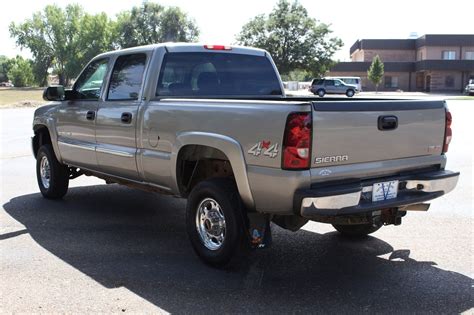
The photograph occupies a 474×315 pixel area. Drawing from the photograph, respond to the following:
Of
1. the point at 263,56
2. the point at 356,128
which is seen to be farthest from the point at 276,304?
the point at 263,56

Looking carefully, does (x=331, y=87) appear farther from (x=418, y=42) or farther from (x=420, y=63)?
(x=418, y=42)

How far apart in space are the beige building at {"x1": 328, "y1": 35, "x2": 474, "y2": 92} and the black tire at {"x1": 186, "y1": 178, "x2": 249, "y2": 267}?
68.8 meters

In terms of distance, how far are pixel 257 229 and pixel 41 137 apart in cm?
456

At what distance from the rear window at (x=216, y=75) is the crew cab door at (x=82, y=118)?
1.14 metres

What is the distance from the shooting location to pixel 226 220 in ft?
15.1

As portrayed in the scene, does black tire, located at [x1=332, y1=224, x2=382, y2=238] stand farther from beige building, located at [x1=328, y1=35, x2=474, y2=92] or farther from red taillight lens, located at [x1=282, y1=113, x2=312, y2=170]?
beige building, located at [x1=328, y1=35, x2=474, y2=92]

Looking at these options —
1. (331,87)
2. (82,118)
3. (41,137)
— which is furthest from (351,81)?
(82,118)

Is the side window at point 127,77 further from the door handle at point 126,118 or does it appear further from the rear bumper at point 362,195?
the rear bumper at point 362,195

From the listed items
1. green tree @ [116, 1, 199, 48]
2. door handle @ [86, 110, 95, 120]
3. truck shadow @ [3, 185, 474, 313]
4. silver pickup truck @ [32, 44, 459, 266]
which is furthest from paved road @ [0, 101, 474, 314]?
green tree @ [116, 1, 199, 48]

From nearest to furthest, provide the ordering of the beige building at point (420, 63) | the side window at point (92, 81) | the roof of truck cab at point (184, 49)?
the roof of truck cab at point (184, 49), the side window at point (92, 81), the beige building at point (420, 63)

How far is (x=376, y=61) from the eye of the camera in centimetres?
6681

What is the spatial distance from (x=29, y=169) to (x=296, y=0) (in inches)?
2125

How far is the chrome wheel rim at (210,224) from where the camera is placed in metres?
4.82

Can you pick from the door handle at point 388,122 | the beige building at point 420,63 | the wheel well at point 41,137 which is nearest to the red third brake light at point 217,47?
the door handle at point 388,122
